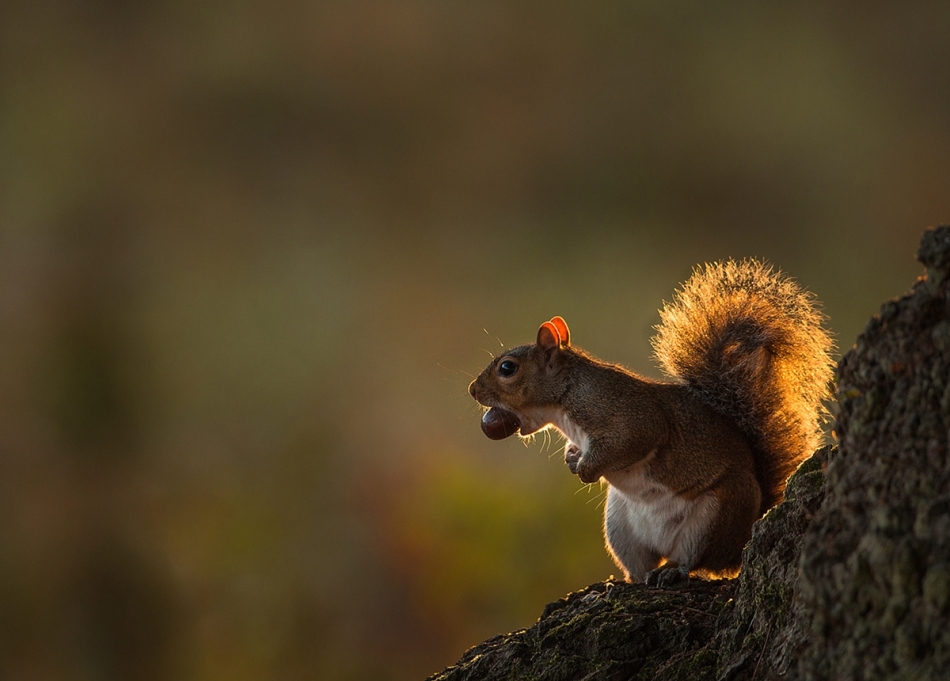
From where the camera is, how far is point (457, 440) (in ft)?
17.7

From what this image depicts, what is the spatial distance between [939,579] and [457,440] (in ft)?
14.9

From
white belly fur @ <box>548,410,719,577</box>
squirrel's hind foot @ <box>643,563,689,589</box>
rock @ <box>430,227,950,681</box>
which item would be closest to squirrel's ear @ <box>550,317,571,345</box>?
white belly fur @ <box>548,410,719,577</box>

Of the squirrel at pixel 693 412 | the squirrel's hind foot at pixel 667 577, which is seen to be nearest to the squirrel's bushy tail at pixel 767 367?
the squirrel at pixel 693 412

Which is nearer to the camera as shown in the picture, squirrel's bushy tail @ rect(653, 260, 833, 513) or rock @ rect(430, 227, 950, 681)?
rock @ rect(430, 227, 950, 681)

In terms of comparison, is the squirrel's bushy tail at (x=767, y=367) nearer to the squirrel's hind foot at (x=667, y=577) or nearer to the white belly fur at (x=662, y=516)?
the white belly fur at (x=662, y=516)

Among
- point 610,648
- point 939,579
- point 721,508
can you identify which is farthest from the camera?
point 721,508

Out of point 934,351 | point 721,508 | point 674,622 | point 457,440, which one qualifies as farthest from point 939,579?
point 457,440

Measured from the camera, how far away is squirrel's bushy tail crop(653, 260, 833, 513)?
2115 mm

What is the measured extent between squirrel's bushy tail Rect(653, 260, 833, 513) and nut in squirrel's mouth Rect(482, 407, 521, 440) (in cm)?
37

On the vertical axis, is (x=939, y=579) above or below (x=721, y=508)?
below

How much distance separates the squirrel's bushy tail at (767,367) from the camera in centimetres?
212

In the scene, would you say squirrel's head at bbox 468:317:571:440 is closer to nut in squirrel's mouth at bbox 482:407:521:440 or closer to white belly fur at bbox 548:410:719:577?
nut in squirrel's mouth at bbox 482:407:521:440

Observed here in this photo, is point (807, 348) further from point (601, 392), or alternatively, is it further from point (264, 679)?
point (264, 679)

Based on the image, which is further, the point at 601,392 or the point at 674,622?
the point at 601,392
